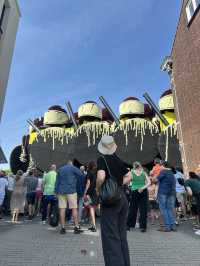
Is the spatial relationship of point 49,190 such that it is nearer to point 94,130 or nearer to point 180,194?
point 180,194

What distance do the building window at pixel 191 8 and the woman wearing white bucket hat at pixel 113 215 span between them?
14.0 m

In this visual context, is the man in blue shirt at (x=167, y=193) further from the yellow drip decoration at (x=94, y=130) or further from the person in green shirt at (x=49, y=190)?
the yellow drip decoration at (x=94, y=130)

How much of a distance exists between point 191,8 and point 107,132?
14.3 m

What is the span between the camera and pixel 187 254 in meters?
4.90

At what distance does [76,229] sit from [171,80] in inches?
596

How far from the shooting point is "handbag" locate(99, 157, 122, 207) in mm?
3459

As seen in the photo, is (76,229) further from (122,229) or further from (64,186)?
(122,229)

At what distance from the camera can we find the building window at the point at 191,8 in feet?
49.9

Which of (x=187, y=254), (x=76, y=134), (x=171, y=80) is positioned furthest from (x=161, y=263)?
(x=76, y=134)

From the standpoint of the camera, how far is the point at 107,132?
27938mm

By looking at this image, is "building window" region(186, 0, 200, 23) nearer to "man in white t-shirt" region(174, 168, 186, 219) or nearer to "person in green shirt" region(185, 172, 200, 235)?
"man in white t-shirt" region(174, 168, 186, 219)

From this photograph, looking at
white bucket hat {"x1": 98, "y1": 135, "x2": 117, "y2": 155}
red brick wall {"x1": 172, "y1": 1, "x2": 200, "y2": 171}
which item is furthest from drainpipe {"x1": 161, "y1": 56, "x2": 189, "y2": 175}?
white bucket hat {"x1": 98, "y1": 135, "x2": 117, "y2": 155}

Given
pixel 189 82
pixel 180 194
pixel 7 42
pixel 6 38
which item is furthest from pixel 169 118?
pixel 180 194

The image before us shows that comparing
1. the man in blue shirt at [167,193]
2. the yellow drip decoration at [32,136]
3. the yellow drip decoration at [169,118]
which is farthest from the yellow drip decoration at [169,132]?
the man in blue shirt at [167,193]
